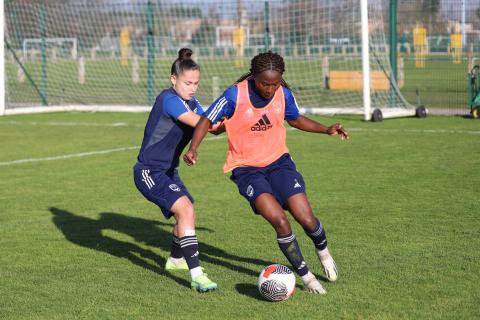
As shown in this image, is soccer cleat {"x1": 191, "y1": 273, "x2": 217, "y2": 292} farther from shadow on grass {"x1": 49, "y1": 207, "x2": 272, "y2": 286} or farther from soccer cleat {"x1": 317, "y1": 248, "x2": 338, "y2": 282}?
soccer cleat {"x1": 317, "y1": 248, "x2": 338, "y2": 282}

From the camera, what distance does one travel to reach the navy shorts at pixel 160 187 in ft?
22.7

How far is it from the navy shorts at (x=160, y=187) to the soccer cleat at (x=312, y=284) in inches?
44.0

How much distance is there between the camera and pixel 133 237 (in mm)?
8789

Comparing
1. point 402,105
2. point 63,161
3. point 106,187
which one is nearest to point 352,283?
point 106,187

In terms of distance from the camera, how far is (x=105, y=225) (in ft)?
30.7

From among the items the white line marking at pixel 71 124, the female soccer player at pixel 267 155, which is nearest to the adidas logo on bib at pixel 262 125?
the female soccer player at pixel 267 155

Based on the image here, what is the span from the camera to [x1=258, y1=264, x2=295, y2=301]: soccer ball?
6.24 meters

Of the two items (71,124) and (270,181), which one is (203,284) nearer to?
(270,181)

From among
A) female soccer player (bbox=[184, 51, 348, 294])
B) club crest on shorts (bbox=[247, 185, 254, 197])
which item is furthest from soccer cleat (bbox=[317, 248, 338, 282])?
club crest on shorts (bbox=[247, 185, 254, 197])

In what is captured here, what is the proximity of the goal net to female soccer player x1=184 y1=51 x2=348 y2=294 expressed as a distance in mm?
13742

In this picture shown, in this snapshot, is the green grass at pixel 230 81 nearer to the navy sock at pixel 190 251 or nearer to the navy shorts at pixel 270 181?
the navy shorts at pixel 270 181

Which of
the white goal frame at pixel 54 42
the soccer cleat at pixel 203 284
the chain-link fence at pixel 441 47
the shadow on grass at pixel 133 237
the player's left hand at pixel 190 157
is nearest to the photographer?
the player's left hand at pixel 190 157

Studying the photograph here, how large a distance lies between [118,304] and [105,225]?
3.08m

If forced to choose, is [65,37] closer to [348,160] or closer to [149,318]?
[348,160]
